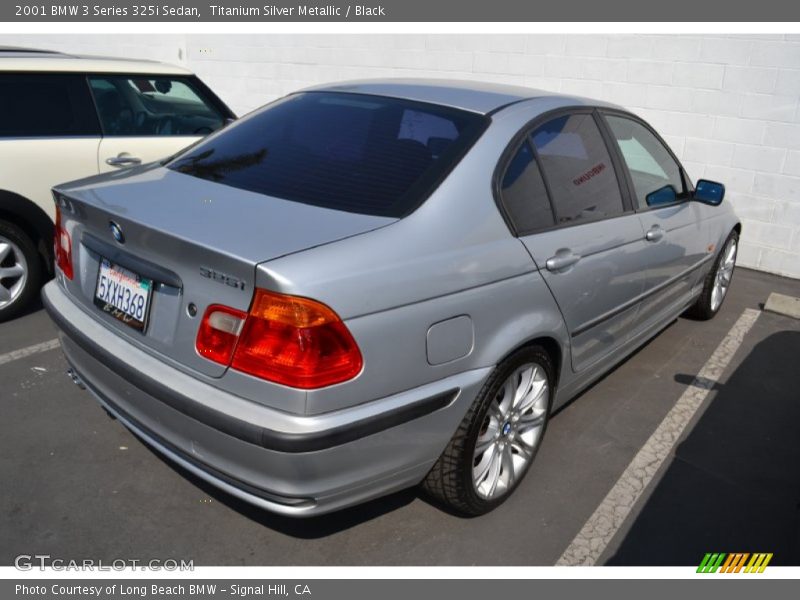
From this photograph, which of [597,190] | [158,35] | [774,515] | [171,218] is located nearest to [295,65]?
[158,35]

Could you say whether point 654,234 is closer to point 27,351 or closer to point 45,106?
point 27,351

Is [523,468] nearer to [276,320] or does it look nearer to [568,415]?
[568,415]

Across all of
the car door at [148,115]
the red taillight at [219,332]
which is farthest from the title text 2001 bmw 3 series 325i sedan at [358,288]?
the car door at [148,115]

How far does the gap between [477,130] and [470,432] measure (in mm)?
1205

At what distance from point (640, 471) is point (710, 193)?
1874 mm

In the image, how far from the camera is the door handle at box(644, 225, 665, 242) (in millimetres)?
3750

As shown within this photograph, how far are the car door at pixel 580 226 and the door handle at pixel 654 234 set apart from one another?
0.08 m

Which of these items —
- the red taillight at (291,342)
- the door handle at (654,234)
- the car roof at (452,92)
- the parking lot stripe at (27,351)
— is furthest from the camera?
the parking lot stripe at (27,351)

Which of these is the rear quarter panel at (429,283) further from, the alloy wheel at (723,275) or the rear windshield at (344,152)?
the alloy wheel at (723,275)

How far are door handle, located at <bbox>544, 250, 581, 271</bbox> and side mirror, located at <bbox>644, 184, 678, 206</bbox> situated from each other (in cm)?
101

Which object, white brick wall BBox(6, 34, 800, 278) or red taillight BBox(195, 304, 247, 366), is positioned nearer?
red taillight BBox(195, 304, 247, 366)

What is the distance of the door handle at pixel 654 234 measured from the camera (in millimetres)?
3750

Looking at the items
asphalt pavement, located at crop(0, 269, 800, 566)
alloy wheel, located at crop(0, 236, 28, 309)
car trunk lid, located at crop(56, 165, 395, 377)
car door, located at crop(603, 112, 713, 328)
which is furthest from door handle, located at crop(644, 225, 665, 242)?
alloy wheel, located at crop(0, 236, 28, 309)

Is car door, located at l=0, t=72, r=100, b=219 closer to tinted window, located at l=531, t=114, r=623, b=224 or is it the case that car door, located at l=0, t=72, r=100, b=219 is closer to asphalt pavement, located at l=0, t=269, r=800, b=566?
asphalt pavement, located at l=0, t=269, r=800, b=566
